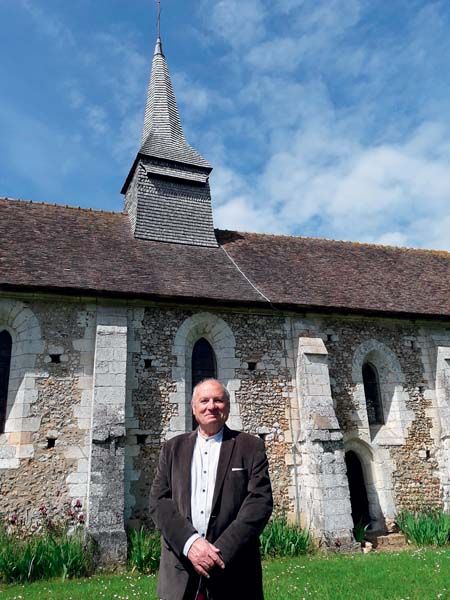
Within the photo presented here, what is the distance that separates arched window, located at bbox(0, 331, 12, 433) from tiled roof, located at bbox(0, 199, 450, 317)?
4.07 ft

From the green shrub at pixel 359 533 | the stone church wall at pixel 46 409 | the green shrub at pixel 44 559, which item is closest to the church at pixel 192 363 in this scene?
the stone church wall at pixel 46 409

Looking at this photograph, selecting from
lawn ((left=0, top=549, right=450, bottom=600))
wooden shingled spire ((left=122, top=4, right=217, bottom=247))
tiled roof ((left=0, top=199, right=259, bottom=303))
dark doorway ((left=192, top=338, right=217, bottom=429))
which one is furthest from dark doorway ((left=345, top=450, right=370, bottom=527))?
wooden shingled spire ((left=122, top=4, right=217, bottom=247))

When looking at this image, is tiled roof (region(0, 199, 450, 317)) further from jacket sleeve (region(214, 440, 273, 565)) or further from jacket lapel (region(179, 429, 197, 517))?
jacket sleeve (region(214, 440, 273, 565))

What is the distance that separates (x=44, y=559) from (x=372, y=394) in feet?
27.0

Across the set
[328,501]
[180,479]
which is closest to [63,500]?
[328,501]

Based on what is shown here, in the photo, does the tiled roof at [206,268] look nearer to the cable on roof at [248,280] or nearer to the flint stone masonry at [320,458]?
the cable on roof at [248,280]

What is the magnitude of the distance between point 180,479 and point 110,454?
6.17m

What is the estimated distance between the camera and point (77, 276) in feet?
33.6

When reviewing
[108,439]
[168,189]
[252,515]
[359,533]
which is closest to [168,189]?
[168,189]

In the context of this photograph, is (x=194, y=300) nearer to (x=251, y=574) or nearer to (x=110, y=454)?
(x=110, y=454)

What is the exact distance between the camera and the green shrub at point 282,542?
344 inches

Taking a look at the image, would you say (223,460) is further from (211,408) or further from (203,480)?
(211,408)

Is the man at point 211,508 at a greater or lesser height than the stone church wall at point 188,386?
lesser

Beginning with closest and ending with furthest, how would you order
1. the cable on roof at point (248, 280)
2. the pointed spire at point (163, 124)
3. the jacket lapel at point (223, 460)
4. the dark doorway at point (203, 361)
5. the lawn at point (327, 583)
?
1. the jacket lapel at point (223, 460)
2. the lawn at point (327, 583)
3. the dark doorway at point (203, 361)
4. the cable on roof at point (248, 280)
5. the pointed spire at point (163, 124)
